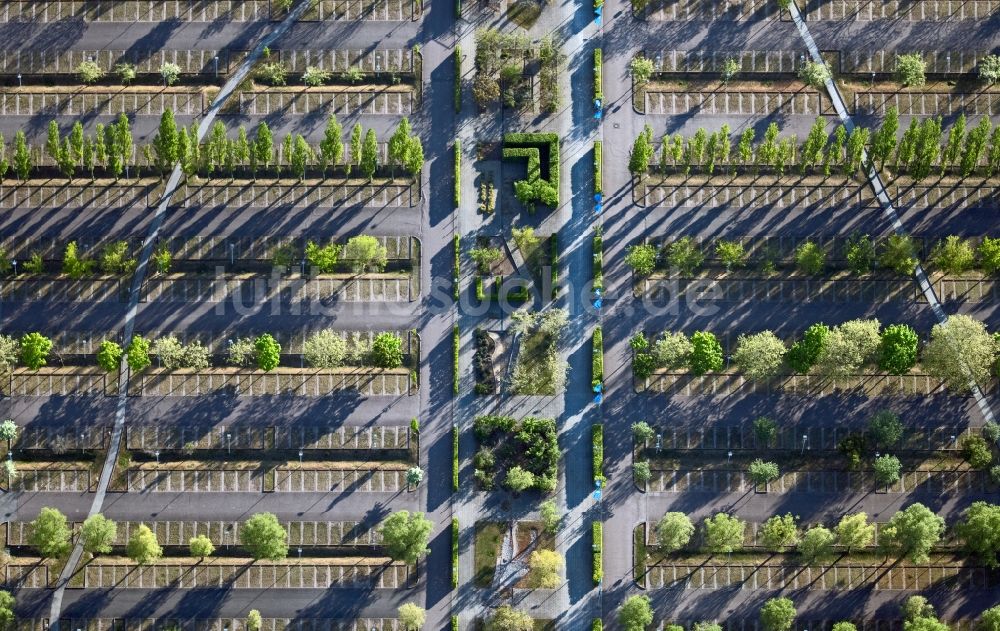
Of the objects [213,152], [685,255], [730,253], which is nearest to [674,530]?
[685,255]

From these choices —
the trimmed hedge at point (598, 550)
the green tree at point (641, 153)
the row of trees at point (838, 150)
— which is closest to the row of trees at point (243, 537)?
the trimmed hedge at point (598, 550)

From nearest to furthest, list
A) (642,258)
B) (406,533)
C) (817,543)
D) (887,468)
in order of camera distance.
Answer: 1. (406,533)
2. (817,543)
3. (887,468)
4. (642,258)

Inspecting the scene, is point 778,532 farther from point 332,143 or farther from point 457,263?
point 332,143

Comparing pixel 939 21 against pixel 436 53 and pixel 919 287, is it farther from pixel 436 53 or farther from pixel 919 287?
pixel 436 53

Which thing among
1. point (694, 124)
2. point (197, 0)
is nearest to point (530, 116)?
point (694, 124)

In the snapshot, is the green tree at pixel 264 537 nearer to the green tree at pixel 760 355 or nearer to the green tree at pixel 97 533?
the green tree at pixel 97 533

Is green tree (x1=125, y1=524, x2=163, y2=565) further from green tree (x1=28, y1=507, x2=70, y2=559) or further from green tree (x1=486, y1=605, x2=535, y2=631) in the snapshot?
green tree (x1=486, y1=605, x2=535, y2=631)
